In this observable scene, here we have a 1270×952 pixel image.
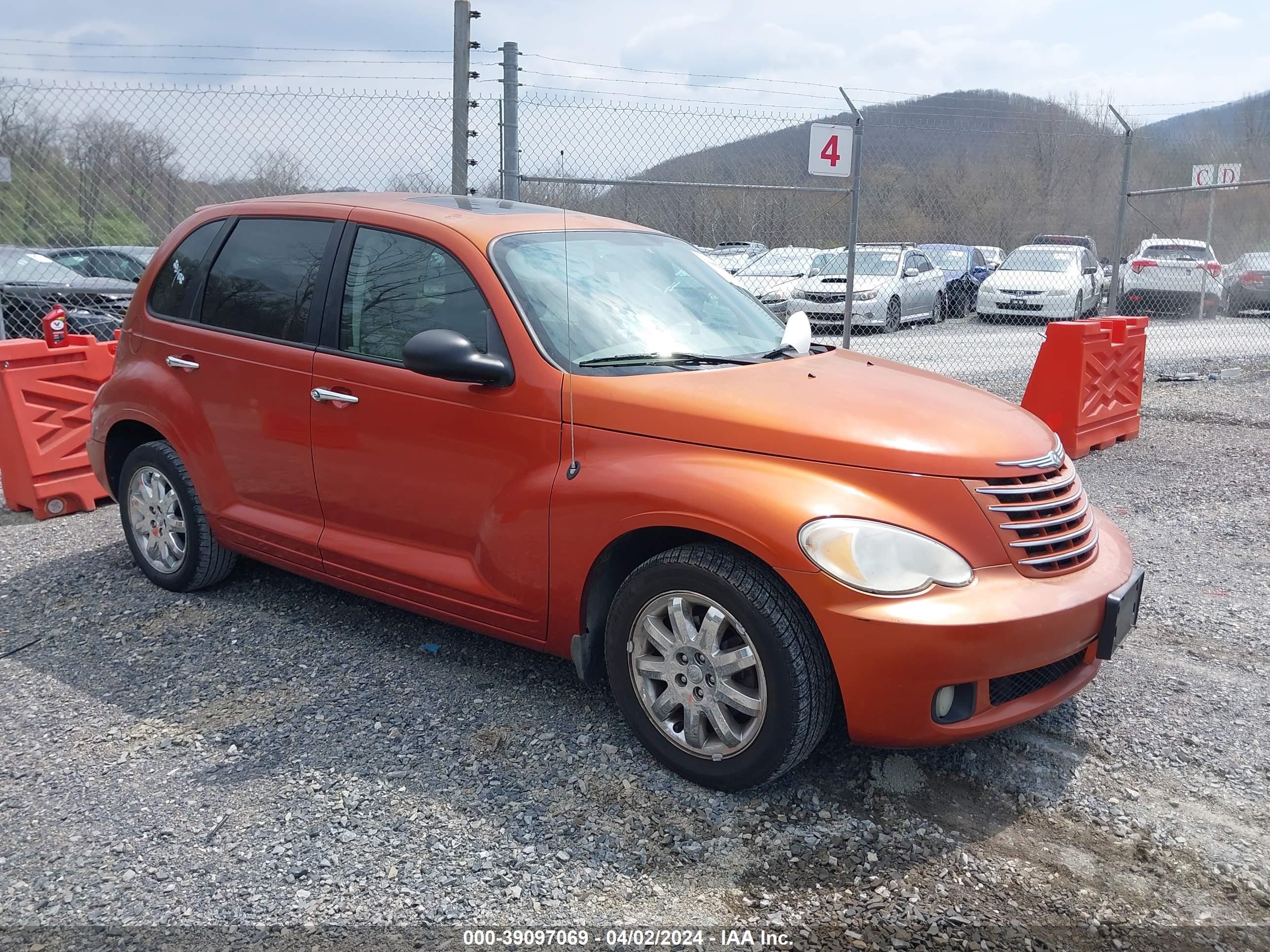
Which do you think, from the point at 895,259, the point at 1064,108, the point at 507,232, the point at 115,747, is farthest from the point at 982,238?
the point at 115,747

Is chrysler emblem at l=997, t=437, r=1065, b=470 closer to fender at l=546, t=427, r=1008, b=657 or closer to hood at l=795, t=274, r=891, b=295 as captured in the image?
fender at l=546, t=427, r=1008, b=657

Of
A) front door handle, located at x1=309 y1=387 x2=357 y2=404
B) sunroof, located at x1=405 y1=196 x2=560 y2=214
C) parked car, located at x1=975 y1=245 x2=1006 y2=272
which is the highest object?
parked car, located at x1=975 y1=245 x2=1006 y2=272

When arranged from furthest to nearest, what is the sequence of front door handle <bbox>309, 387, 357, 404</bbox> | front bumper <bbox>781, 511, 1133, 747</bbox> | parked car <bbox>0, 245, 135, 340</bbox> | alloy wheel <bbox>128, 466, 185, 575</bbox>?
parked car <bbox>0, 245, 135, 340</bbox> < alloy wheel <bbox>128, 466, 185, 575</bbox> < front door handle <bbox>309, 387, 357, 404</bbox> < front bumper <bbox>781, 511, 1133, 747</bbox>

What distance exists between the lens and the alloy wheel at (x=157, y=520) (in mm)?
4926

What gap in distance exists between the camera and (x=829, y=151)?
27.9ft

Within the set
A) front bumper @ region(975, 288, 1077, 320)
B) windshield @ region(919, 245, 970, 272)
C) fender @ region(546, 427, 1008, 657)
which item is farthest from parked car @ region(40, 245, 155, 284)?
front bumper @ region(975, 288, 1077, 320)

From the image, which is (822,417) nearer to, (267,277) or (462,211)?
(462,211)

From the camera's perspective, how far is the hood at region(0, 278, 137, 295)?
422 inches

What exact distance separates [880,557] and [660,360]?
1159mm

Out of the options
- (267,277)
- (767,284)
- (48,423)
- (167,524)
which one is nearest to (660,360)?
(267,277)

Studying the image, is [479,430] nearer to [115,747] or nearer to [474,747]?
[474,747]

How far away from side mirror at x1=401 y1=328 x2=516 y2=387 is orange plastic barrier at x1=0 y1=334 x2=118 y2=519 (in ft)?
12.4

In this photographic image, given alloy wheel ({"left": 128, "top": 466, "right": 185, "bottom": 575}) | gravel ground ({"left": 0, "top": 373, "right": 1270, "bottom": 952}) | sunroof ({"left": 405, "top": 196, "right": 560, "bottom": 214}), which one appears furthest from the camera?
alloy wheel ({"left": 128, "top": 466, "right": 185, "bottom": 575})

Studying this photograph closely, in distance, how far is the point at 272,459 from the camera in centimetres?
438
